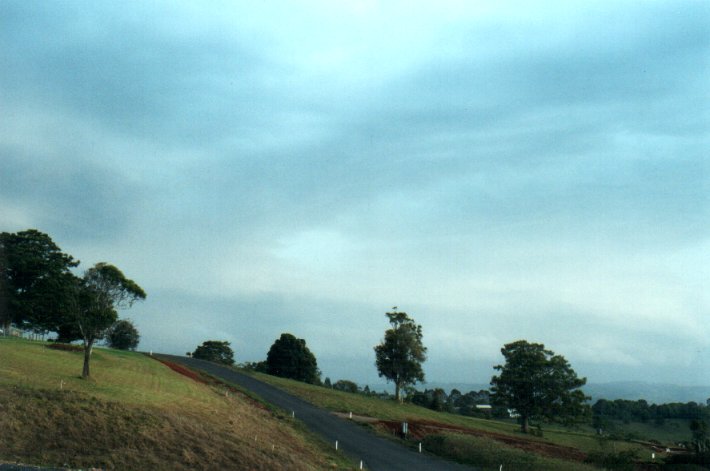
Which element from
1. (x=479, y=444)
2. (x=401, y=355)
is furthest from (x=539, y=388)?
(x=479, y=444)

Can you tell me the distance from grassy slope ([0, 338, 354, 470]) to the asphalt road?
2.62 m

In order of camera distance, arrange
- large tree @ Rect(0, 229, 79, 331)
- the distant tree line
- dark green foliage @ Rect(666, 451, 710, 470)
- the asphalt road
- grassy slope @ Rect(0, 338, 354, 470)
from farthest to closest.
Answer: the distant tree line
large tree @ Rect(0, 229, 79, 331)
dark green foliage @ Rect(666, 451, 710, 470)
the asphalt road
grassy slope @ Rect(0, 338, 354, 470)

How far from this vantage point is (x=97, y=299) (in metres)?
38.8

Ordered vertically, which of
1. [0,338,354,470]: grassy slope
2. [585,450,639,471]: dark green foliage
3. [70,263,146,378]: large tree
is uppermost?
[70,263,146,378]: large tree

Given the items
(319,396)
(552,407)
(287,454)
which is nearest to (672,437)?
(552,407)

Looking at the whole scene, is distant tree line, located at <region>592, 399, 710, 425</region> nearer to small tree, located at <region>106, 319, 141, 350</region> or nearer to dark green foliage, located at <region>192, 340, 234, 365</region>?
dark green foliage, located at <region>192, 340, 234, 365</region>

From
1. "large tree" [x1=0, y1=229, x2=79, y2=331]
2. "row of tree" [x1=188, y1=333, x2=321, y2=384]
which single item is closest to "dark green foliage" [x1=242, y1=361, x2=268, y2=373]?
"row of tree" [x1=188, y1=333, x2=321, y2=384]

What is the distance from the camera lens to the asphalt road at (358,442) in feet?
109

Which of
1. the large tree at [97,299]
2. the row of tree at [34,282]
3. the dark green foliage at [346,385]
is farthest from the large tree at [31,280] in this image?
the dark green foliage at [346,385]

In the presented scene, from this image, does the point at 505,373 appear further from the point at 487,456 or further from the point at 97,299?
the point at 97,299

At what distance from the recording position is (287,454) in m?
27.6

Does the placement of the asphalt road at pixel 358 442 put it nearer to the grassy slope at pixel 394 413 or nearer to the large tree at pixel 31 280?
the grassy slope at pixel 394 413

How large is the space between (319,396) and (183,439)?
126ft

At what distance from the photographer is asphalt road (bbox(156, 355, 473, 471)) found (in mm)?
33156
